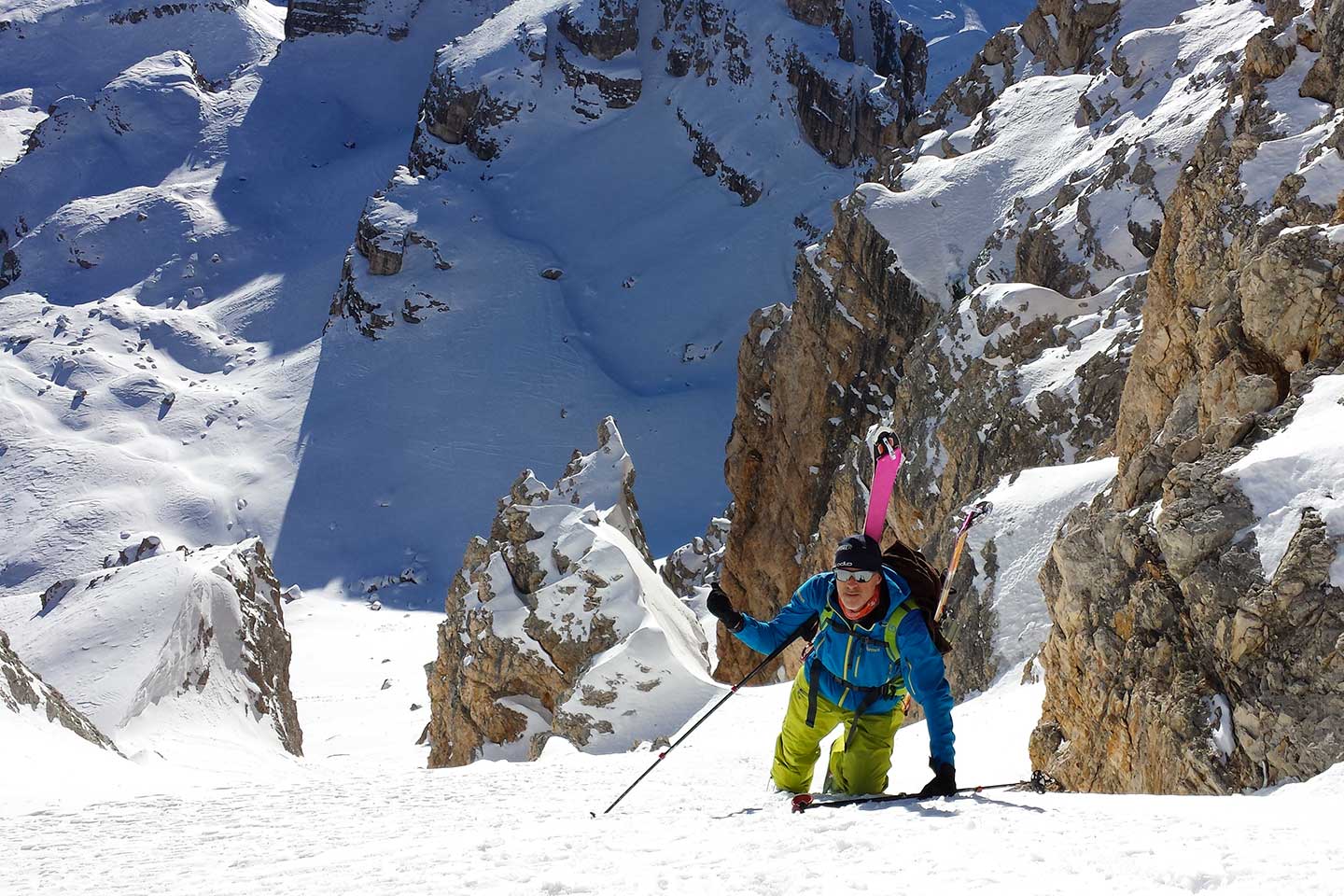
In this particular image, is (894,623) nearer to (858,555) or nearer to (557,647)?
(858,555)

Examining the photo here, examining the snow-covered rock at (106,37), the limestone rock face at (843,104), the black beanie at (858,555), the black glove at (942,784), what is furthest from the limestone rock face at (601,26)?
the black glove at (942,784)

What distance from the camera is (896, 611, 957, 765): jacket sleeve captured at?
22.5ft

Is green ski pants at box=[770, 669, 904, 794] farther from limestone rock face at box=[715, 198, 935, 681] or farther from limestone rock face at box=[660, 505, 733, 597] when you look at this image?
limestone rock face at box=[660, 505, 733, 597]

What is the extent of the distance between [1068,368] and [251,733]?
22.2m

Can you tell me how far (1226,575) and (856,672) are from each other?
274 centimetres

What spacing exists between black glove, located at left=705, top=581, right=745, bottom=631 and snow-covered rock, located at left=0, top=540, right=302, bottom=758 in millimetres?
22807

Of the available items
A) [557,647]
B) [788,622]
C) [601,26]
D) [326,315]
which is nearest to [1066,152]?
[557,647]

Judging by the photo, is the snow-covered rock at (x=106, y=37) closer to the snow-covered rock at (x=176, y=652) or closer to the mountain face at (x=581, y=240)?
Answer: the mountain face at (x=581, y=240)

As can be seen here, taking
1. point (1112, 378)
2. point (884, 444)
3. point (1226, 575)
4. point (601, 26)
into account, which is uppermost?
point (601, 26)

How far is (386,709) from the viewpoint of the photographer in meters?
39.9

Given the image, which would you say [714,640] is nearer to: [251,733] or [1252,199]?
[251,733]

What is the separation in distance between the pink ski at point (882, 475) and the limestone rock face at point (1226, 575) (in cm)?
224

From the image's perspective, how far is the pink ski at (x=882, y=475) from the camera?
7693 millimetres

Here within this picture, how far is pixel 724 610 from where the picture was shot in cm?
759
